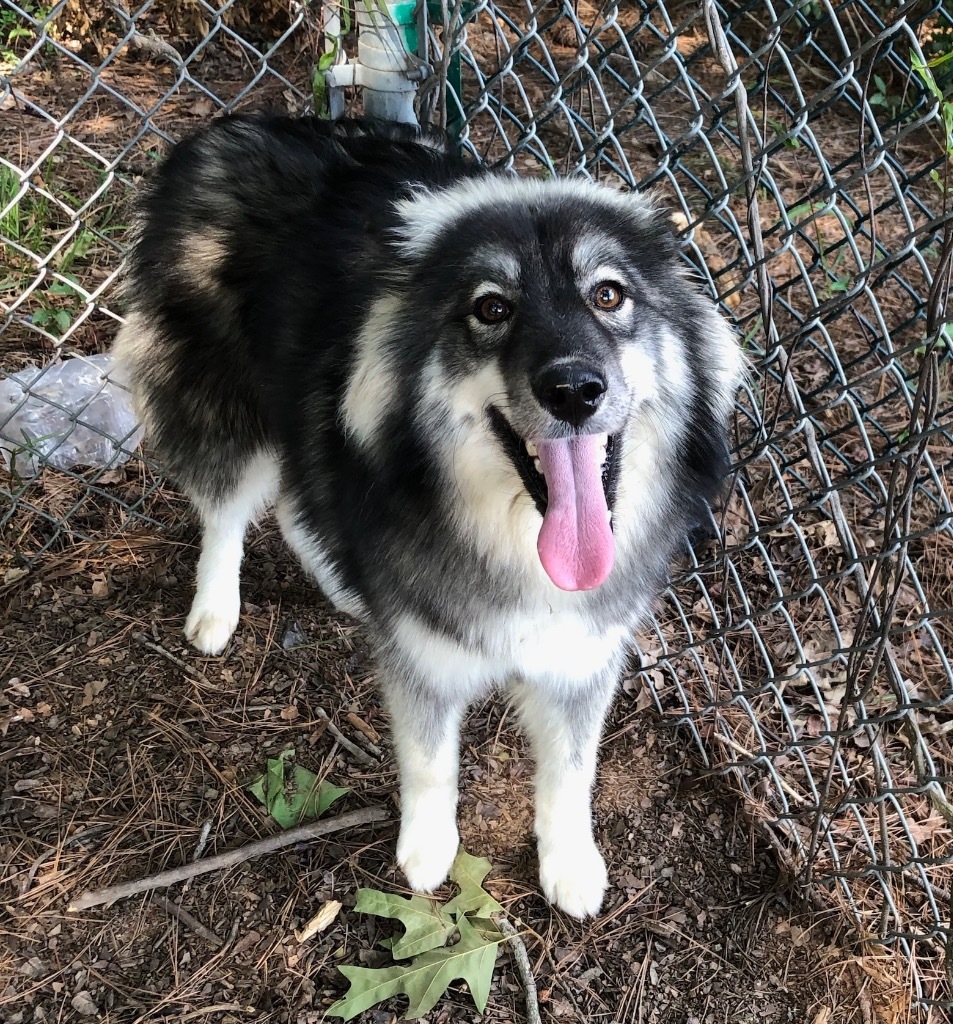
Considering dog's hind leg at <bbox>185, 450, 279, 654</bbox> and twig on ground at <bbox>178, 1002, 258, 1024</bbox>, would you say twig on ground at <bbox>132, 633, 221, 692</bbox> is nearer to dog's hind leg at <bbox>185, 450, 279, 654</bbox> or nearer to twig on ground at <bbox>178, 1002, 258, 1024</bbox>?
dog's hind leg at <bbox>185, 450, 279, 654</bbox>

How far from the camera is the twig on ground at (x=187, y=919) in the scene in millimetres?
1824

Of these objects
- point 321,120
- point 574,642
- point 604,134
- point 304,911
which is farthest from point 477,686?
point 321,120

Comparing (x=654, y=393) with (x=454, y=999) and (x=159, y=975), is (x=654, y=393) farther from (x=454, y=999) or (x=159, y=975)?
(x=159, y=975)

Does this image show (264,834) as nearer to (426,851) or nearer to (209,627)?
(426,851)

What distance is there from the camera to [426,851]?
191 cm

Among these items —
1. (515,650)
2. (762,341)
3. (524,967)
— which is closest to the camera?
(515,650)

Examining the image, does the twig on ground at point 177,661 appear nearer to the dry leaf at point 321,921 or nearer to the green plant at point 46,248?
the dry leaf at point 321,921

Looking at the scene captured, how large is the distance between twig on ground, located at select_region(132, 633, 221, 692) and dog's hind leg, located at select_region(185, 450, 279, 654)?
0.20ft

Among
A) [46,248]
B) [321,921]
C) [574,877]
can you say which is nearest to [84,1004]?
[321,921]

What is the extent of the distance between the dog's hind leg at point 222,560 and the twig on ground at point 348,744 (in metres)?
0.37

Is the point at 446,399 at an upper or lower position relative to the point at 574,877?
upper

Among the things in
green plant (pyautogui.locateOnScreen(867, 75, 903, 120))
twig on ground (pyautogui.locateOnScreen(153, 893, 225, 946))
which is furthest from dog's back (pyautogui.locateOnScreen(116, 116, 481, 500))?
green plant (pyautogui.locateOnScreen(867, 75, 903, 120))

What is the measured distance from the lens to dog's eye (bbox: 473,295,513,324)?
1.49 meters

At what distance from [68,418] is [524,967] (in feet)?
6.52
